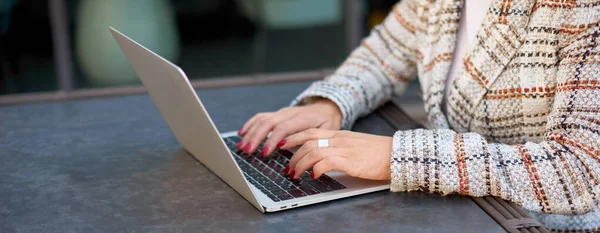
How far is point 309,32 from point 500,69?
6.50 feet

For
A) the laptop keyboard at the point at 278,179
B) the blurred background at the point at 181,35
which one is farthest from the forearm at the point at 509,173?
the blurred background at the point at 181,35

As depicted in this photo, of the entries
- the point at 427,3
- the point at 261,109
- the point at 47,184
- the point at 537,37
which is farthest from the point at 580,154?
the point at 47,184

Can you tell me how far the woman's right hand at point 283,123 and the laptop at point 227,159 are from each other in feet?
0.07

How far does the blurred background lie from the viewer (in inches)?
112

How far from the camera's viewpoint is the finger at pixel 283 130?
1227 millimetres

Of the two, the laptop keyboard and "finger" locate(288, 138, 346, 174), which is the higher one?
"finger" locate(288, 138, 346, 174)

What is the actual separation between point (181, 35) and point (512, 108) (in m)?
1.97

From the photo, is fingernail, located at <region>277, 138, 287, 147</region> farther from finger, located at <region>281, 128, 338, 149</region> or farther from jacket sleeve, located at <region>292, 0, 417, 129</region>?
jacket sleeve, located at <region>292, 0, 417, 129</region>

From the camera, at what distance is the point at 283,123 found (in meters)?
1.29

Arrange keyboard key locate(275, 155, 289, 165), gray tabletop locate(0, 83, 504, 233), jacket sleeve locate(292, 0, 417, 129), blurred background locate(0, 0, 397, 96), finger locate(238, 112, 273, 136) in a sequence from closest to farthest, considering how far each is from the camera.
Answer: gray tabletop locate(0, 83, 504, 233)
keyboard key locate(275, 155, 289, 165)
finger locate(238, 112, 273, 136)
jacket sleeve locate(292, 0, 417, 129)
blurred background locate(0, 0, 397, 96)

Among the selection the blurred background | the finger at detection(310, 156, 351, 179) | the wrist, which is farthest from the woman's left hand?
the blurred background

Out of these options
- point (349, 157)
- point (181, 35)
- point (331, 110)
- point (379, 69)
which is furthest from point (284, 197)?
point (181, 35)

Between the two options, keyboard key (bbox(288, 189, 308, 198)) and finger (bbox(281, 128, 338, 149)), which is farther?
finger (bbox(281, 128, 338, 149))

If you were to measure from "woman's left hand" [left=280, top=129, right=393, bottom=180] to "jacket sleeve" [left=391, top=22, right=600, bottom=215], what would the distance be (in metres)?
0.02
